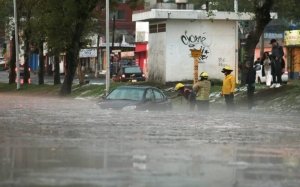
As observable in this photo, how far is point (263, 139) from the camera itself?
16.4m

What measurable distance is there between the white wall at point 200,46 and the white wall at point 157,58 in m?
0.06

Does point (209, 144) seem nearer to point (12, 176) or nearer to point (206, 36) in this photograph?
point (12, 176)

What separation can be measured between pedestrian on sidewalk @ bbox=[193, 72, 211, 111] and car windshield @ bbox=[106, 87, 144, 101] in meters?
2.68

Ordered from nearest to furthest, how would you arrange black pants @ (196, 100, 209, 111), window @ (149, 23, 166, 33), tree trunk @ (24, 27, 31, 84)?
black pants @ (196, 100, 209, 111)
window @ (149, 23, 166, 33)
tree trunk @ (24, 27, 31, 84)

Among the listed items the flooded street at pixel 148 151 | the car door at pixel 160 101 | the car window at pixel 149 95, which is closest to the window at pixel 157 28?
the car door at pixel 160 101

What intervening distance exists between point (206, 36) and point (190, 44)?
1228mm

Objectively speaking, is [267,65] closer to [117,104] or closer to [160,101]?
[160,101]

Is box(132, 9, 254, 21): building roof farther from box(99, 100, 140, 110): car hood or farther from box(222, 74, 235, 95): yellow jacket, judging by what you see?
box(99, 100, 140, 110): car hood

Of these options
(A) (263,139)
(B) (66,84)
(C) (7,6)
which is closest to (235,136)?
(A) (263,139)

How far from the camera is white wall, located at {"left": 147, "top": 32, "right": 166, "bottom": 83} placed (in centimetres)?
3959

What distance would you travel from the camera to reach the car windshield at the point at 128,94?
2495 centimetres

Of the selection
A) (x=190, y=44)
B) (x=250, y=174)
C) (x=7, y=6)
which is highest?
(x=7, y=6)

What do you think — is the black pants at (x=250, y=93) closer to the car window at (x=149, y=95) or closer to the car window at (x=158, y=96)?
the car window at (x=158, y=96)

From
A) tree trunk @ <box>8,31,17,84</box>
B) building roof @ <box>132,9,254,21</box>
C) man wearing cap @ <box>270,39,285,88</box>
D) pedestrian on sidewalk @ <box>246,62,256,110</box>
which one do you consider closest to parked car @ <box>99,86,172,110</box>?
pedestrian on sidewalk @ <box>246,62,256,110</box>
